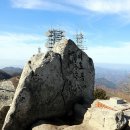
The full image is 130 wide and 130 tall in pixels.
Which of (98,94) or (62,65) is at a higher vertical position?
(62,65)

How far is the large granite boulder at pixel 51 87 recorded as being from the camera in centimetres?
1631

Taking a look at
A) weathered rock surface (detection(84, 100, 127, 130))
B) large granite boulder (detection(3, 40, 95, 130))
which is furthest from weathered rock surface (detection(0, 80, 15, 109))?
weathered rock surface (detection(84, 100, 127, 130))

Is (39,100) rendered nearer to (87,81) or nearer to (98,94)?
(87,81)

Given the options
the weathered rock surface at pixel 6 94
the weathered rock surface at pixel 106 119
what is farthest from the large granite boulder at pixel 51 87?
the weathered rock surface at pixel 6 94

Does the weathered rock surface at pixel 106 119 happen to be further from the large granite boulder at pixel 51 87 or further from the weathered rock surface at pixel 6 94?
the weathered rock surface at pixel 6 94

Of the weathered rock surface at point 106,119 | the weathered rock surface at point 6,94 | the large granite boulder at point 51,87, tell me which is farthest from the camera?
the weathered rock surface at point 6,94

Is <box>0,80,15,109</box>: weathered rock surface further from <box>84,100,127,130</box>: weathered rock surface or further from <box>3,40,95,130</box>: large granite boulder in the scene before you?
<box>84,100,127,130</box>: weathered rock surface

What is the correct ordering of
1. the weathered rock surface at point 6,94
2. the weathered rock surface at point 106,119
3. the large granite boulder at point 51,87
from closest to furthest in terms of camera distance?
1. the weathered rock surface at point 106,119
2. the large granite boulder at point 51,87
3. the weathered rock surface at point 6,94

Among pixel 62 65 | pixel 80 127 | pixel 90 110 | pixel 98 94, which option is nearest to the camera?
pixel 80 127

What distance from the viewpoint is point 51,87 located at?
55.5 feet

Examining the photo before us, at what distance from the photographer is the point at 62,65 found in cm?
1755

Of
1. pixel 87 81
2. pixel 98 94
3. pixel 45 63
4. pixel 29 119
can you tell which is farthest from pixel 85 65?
pixel 98 94

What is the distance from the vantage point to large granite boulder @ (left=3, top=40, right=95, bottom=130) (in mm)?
16312

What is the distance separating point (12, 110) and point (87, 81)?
4.54m
